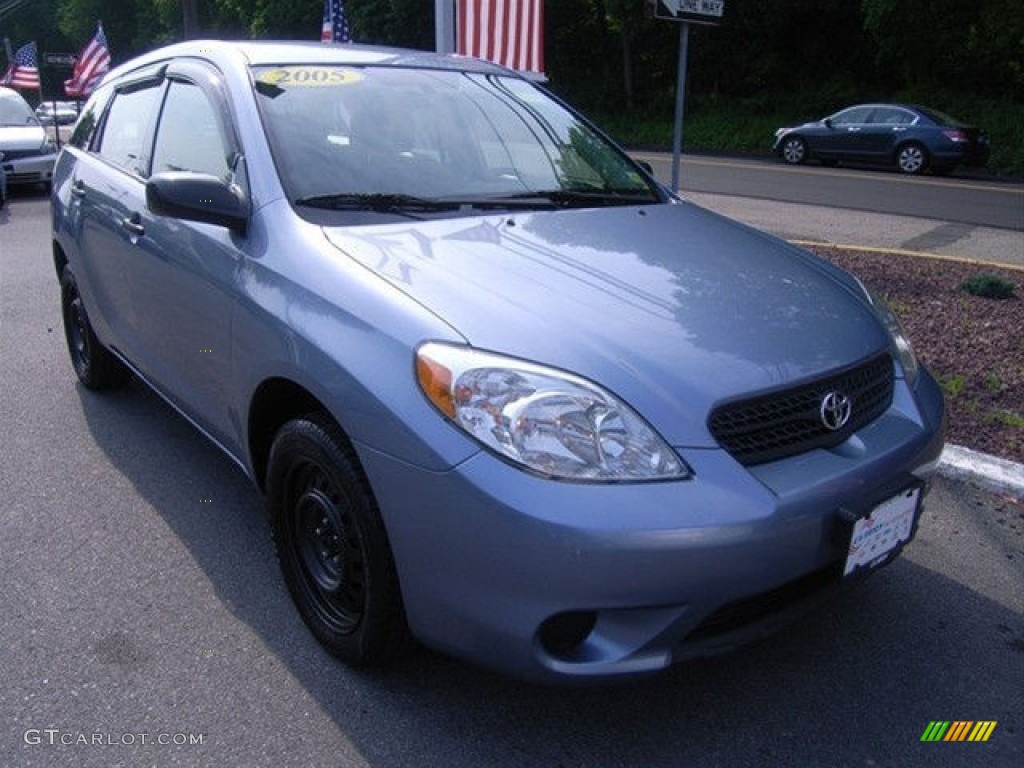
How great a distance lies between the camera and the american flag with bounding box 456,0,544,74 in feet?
29.2

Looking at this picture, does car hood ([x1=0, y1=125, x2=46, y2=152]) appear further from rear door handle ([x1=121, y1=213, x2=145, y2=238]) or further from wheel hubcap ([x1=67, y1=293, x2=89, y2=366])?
rear door handle ([x1=121, y1=213, x2=145, y2=238])

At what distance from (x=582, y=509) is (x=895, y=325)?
163cm

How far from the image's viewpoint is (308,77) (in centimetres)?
335

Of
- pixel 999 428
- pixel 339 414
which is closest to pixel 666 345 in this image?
pixel 339 414

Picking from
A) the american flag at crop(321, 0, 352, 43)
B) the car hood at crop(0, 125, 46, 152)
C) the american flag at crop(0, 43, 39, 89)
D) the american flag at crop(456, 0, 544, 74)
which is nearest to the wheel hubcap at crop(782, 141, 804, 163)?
the american flag at crop(321, 0, 352, 43)

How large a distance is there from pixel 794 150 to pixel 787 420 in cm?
2014

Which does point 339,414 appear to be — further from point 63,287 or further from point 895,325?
point 63,287

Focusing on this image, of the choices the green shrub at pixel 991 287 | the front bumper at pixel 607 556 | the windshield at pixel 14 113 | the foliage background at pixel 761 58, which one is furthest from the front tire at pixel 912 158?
the front bumper at pixel 607 556

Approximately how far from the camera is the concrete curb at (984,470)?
377cm

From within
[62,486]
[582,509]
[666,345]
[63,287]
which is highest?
[666,345]

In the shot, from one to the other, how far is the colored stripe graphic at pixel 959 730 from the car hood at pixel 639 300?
101 cm

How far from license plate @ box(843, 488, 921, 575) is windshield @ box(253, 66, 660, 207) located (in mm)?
1523

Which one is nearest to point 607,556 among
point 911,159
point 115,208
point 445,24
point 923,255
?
point 115,208

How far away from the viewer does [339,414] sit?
237 cm
